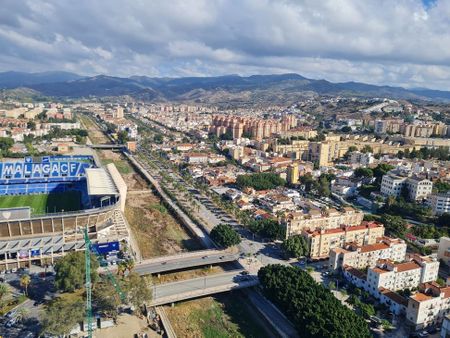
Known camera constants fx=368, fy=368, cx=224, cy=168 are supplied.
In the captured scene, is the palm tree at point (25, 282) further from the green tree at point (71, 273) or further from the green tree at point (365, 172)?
the green tree at point (365, 172)

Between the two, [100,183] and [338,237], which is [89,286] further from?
[338,237]

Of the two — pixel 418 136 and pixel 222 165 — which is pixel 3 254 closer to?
pixel 222 165

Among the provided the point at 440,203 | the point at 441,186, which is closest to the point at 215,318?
the point at 440,203

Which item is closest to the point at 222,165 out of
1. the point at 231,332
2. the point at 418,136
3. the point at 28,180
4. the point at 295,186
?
the point at 295,186

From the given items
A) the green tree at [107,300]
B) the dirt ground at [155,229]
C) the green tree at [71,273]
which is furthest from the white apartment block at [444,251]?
the green tree at [71,273]

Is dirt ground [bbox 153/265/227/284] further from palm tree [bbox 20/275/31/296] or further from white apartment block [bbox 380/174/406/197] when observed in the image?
white apartment block [bbox 380/174/406/197]

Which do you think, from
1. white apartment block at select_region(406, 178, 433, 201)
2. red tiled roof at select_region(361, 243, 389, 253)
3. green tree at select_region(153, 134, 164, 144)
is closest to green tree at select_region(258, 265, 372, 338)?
red tiled roof at select_region(361, 243, 389, 253)
